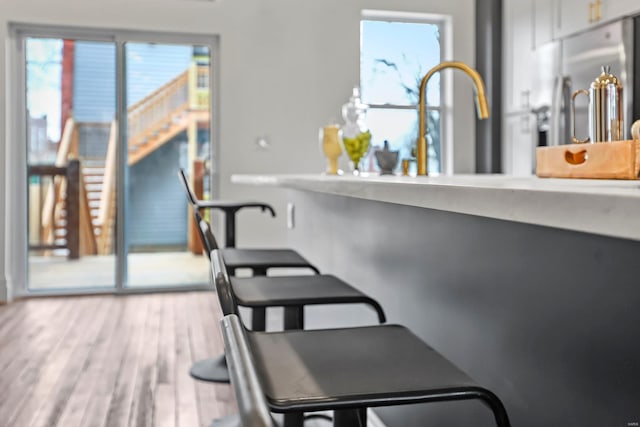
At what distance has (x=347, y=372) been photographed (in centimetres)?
105

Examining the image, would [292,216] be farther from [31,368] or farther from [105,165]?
[105,165]

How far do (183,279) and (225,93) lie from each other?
4.90 feet

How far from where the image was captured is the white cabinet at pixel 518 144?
193 inches

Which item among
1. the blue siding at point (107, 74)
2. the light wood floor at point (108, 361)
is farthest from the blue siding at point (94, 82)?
the light wood floor at point (108, 361)

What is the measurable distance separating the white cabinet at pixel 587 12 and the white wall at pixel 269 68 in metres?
1.46

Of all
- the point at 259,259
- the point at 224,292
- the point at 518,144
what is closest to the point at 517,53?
the point at 518,144

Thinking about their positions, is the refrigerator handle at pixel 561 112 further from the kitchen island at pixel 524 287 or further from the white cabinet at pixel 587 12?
the kitchen island at pixel 524 287

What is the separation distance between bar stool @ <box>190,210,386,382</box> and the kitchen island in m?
0.18

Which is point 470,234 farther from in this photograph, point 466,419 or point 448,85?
point 448,85

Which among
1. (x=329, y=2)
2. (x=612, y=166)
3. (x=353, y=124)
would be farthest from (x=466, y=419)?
(x=329, y=2)

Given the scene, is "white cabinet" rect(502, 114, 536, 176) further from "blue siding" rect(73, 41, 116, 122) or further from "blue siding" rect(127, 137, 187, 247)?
"blue siding" rect(73, 41, 116, 122)

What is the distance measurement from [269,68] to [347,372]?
14.5 ft

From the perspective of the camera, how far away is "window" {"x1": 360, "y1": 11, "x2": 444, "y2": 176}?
18.2ft

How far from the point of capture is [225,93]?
16.9 feet
